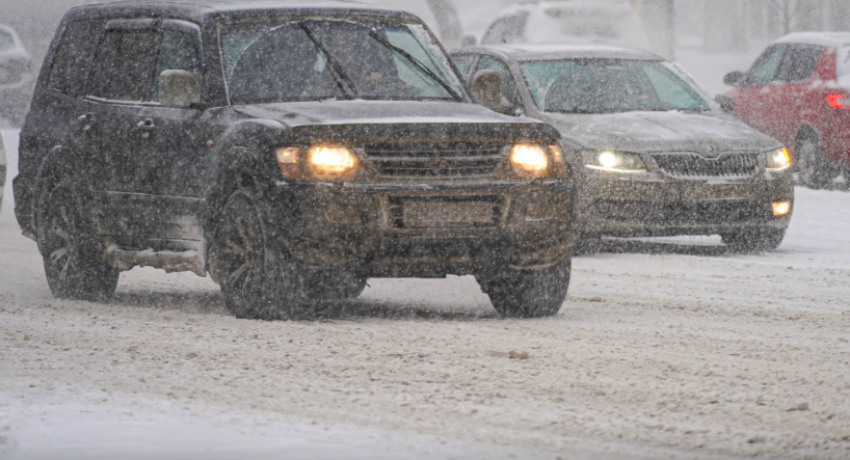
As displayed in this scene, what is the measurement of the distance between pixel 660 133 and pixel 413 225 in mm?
4694

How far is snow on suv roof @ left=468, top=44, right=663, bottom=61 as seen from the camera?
1388 centimetres

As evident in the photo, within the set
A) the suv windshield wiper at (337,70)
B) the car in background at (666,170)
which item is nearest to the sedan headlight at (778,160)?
the car in background at (666,170)

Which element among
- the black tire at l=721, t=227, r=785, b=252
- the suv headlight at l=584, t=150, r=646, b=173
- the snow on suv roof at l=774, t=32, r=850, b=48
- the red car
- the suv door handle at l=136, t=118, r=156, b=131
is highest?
the suv door handle at l=136, t=118, r=156, b=131

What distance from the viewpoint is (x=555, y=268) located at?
9.05 m

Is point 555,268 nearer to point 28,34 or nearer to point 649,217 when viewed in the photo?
point 649,217

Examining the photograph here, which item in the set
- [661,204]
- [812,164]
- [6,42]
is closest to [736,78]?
[812,164]

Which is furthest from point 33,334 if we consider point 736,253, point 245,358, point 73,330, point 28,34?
point 28,34

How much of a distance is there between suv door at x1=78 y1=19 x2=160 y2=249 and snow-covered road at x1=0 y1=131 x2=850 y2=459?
1.69 feet

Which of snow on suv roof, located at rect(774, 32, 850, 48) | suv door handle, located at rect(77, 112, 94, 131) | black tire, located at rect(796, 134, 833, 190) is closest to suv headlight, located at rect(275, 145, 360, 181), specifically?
suv door handle, located at rect(77, 112, 94, 131)

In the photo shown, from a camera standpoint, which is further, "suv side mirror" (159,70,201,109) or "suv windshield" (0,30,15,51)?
"suv windshield" (0,30,15,51)

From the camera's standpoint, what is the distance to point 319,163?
829 centimetres

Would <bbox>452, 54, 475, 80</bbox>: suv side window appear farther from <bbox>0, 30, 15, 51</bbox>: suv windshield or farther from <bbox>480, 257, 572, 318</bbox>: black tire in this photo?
<bbox>0, 30, 15, 51</bbox>: suv windshield

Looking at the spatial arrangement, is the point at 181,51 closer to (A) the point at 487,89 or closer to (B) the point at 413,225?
(A) the point at 487,89

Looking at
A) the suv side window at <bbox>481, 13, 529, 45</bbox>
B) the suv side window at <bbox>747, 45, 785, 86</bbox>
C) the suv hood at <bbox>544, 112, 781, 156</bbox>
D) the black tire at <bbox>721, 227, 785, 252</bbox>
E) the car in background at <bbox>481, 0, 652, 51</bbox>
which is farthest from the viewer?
the suv side window at <bbox>481, 13, 529, 45</bbox>
